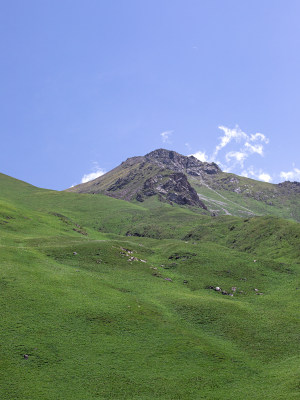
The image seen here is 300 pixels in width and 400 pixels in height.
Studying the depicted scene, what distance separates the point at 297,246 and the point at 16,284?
3412 inches

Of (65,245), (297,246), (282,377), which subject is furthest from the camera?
(297,246)

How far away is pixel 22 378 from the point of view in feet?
116

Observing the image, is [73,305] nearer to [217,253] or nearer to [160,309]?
[160,309]

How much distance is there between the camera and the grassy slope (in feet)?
119

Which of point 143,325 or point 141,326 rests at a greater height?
point 143,325

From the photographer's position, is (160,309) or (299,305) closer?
(160,309)

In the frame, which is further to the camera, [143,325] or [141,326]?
[143,325]

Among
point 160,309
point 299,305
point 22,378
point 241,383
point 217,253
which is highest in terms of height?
point 217,253

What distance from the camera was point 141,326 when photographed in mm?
47469

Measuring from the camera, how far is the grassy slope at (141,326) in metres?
36.1

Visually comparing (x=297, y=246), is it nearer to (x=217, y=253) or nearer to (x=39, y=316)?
(x=217, y=253)

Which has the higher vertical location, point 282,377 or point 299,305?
point 299,305

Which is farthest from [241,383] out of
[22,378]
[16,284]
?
[16,284]

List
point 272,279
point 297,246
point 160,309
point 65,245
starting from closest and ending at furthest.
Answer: point 160,309 < point 272,279 < point 65,245 < point 297,246
